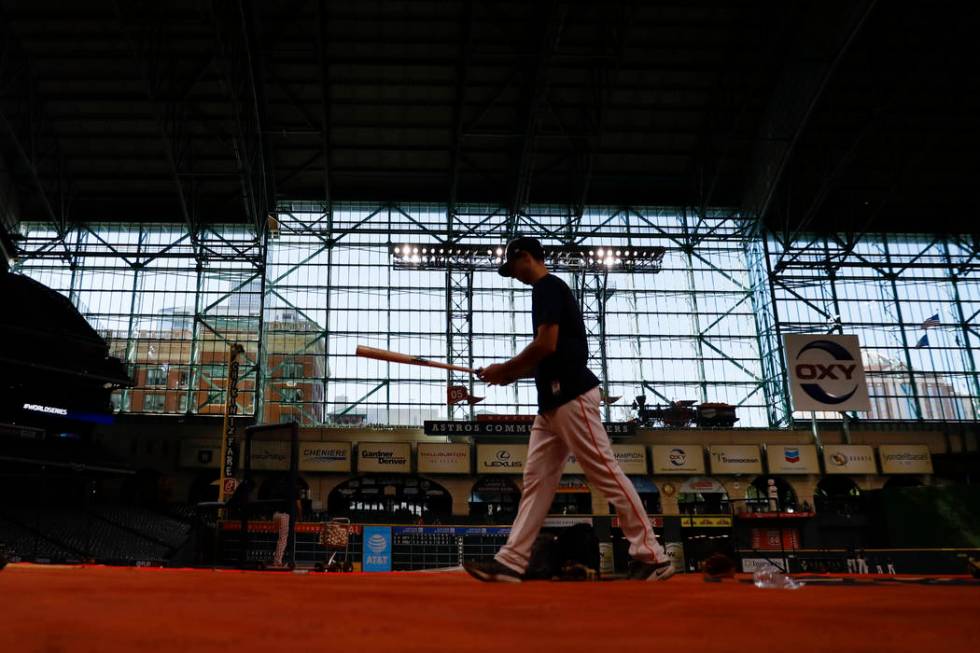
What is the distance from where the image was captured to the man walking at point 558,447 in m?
3.72

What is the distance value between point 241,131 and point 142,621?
21023 millimetres

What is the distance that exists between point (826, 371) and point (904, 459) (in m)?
5.44

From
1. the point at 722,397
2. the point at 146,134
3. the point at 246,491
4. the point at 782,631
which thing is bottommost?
the point at 782,631

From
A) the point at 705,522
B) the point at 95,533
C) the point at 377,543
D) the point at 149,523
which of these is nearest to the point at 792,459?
the point at 705,522

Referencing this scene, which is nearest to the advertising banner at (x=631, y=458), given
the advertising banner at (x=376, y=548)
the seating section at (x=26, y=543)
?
the advertising banner at (x=376, y=548)

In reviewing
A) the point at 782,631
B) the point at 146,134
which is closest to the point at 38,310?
the point at 146,134

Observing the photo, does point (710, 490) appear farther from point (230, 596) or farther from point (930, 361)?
point (230, 596)

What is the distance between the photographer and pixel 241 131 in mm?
20812

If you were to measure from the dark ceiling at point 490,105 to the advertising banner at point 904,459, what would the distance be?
8523 mm

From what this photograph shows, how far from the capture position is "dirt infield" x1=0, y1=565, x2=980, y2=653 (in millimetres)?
1487

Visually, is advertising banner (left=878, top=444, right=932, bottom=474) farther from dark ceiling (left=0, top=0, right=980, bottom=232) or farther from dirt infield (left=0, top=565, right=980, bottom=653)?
dirt infield (left=0, top=565, right=980, bottom=653)

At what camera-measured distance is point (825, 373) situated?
22.7 metres

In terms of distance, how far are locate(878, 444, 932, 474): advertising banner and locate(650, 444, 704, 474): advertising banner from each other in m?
6.36

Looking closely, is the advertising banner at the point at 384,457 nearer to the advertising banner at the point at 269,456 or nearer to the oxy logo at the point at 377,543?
the advertising banner at the point at 269,456
